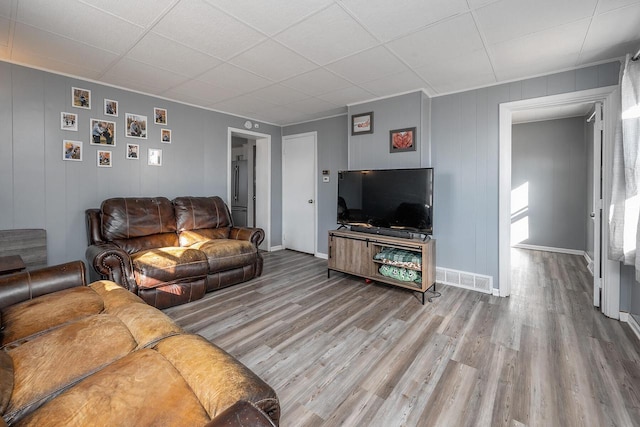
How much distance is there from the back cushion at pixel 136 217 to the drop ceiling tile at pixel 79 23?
165cm

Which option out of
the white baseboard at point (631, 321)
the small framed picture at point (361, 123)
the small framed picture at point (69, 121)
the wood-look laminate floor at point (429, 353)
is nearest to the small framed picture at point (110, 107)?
the small framed picture at point (69, 121)

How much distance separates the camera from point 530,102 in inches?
120

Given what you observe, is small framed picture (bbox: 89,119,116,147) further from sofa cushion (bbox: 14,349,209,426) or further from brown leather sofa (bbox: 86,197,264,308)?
sofa cushion (bbox: 14,349,209,426)

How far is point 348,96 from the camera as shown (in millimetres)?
3775

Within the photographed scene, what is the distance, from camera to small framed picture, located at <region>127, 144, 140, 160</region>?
143 inches

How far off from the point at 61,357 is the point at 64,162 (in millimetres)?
2946

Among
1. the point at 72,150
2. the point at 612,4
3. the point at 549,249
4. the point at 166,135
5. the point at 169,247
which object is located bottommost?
the point at 549,249

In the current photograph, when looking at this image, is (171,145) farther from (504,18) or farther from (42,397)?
(504,18)

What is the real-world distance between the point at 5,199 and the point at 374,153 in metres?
4.09

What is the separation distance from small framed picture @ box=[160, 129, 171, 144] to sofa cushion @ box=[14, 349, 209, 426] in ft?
11.7

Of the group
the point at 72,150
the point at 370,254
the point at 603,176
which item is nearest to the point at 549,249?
the point at 603,176

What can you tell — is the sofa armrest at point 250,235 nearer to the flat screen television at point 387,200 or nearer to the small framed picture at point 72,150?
the flat screen television at point 387,200

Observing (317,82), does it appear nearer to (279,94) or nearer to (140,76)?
(279,94)

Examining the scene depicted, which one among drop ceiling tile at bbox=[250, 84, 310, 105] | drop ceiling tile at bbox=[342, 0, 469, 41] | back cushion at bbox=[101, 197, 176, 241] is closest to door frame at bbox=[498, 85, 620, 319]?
drop ceiling tile at bbox=[342, 0, 469, 41]
